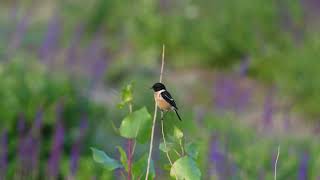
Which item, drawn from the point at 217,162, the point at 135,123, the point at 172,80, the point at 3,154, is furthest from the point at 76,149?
the point at 172,80

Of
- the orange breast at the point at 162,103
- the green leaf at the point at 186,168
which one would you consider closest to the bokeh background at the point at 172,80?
the green leaf at the point at 186,168

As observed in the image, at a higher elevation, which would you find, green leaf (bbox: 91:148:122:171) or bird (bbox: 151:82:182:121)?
bird (bbox: 151:82:182:121)

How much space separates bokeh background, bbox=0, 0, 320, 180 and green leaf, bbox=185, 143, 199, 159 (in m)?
1.08

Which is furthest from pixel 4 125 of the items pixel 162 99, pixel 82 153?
pixel 162 99

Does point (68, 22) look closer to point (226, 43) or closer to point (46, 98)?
point (226, 43)

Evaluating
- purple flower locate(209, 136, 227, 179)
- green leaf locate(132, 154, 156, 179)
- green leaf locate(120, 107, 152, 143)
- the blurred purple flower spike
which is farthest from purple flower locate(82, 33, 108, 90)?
green leaf locate(120, 107, 152, 143)

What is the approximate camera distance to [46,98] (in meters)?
5.26

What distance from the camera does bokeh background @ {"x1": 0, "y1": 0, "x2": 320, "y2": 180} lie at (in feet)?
15.3

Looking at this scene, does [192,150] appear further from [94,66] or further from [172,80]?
[172,80]

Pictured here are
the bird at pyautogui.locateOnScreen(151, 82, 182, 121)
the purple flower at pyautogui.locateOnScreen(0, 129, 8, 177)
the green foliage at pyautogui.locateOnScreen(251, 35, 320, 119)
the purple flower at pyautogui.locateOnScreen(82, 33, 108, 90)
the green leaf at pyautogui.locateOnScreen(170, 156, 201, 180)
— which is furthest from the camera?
the green foliage at pyautogui.locateOnScreen(251, 35, 320, 119)

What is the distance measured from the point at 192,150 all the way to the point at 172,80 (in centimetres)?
480

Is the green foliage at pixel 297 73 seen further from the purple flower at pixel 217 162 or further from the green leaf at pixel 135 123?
the green leaf at pixel 135 123

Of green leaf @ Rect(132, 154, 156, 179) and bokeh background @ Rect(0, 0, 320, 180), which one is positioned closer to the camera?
green leaf @ Rect(132, 154, 156, 179)

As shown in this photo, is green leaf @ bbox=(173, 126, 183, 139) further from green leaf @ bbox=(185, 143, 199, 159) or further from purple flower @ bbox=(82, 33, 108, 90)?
purple flower @ bbox=(82, 33, 108, 90)
